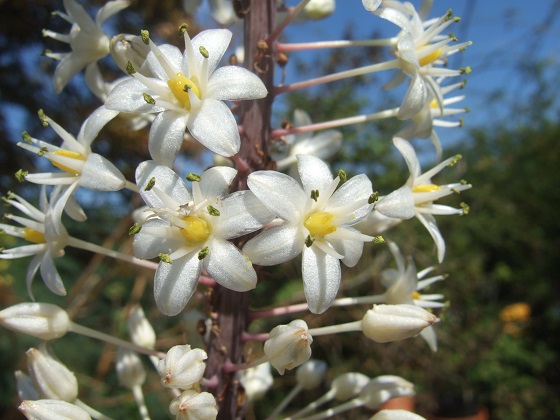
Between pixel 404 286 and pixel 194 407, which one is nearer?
pixel 194 407

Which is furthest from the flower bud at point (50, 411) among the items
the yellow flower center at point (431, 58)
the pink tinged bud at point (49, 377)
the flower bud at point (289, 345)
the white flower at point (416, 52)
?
the yellow flower center at point (431, 58)

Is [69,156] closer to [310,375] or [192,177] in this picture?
[192,177]

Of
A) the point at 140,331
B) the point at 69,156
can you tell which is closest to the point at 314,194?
the point at 69,156

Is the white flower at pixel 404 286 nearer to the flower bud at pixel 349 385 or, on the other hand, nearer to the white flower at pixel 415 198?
the white flower at pixel 415 198

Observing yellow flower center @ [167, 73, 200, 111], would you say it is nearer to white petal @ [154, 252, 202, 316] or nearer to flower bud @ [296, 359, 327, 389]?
white petal @ [154, 252, 202, 316]

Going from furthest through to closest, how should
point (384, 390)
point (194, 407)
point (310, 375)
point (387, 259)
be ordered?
point (387, 259), point (310, 375), point (384, 390), point (194, 407)

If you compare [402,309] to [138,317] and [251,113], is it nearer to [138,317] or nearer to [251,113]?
[251,113]
